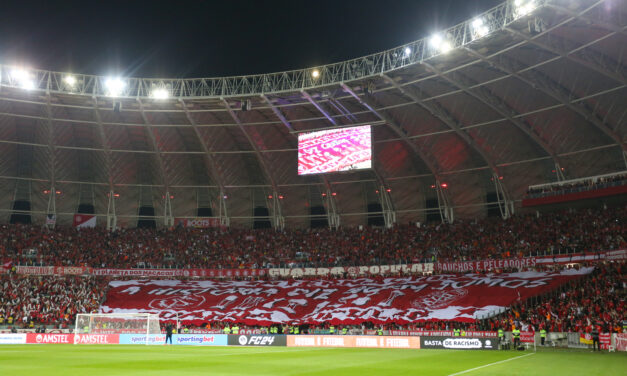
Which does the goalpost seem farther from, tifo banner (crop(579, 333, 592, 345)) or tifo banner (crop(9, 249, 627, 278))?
tifo banner (crop(579, 333, 592, 345))

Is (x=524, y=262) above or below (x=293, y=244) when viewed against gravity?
below

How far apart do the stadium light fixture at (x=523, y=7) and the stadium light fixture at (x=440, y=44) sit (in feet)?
17.6

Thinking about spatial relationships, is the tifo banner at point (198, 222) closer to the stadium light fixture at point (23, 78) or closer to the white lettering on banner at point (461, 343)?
the stadium light fixture at point (23, 78)

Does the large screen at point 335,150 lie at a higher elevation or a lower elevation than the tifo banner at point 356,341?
higher

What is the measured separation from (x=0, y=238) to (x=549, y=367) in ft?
183

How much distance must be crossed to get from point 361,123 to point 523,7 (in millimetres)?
19712

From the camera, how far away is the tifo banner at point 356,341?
3391 centimetres

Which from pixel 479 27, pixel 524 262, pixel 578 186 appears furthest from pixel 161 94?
pixel 578 186

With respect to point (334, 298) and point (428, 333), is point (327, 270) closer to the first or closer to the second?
point (334, 298)

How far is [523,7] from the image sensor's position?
34.8 m

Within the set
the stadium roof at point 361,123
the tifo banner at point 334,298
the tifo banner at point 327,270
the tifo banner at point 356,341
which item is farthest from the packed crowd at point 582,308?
the stadium roof at point 361,123

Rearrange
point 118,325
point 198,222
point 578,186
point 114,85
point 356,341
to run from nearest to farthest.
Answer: point 356,341 < point 118,325 < point 578,186 < point 114,85 < point 198,222

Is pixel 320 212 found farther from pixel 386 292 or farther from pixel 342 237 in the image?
pixel 386 292

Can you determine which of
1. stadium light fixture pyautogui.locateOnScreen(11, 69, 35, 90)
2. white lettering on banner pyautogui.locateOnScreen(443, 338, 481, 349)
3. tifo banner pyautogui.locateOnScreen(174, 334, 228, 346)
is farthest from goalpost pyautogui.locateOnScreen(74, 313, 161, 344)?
white lettering on banner pyautogui.locateOnScreen(443, 338, 481, 349)
